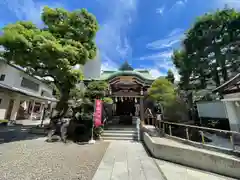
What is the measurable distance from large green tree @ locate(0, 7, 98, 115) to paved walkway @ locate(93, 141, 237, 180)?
17.8ft

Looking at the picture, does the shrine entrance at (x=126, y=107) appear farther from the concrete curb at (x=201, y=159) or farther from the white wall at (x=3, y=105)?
the white wall at (x=3, y=105)

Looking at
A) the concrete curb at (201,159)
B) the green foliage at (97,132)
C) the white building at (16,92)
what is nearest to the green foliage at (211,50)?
the concrete curb at (201,159)

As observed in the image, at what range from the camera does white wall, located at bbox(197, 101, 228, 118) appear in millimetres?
9025

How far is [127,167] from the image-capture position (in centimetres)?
402

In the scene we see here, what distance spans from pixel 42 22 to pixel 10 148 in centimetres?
787

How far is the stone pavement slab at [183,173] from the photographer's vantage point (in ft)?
11.1

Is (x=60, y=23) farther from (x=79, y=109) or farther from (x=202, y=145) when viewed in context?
(x=202, y=145)

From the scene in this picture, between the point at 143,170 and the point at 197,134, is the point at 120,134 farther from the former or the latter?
the point at 197,134

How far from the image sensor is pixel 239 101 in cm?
677

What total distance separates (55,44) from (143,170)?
22.3 ft

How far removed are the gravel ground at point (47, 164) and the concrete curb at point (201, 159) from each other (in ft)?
7.87

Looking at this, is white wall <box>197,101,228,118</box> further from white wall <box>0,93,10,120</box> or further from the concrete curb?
white wall <box>0,93,10,120</box>

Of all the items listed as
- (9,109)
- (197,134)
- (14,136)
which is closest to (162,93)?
(197,134)

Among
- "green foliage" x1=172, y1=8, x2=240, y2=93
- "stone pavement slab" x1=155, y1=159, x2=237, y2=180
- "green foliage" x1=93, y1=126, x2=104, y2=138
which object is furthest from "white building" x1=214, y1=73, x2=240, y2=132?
"green foliage" x1=93, y1=126, x2=104, y2=138
